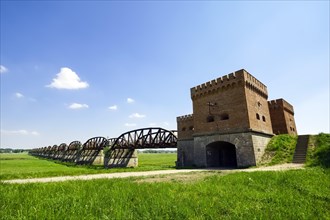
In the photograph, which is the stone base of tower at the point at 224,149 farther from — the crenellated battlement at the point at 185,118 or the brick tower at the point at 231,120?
the crenellated battlement at the point at 185,118

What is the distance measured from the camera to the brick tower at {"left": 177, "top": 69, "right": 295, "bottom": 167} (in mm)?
17672

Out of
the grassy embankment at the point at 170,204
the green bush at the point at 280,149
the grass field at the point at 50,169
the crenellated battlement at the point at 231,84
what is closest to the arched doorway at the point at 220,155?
the green bush at the point at 280,149

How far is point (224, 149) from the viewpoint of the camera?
2256cm

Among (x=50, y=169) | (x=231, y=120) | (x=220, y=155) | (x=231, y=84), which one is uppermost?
(x=231, y=84)

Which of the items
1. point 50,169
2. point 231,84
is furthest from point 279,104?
point 50,169

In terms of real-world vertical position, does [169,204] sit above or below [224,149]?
below

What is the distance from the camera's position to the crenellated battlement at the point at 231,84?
747 inches

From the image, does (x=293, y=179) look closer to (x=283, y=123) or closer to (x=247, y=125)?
(x=247, y=125)

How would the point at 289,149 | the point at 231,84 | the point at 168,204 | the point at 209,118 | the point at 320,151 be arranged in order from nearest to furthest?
the point at 168,204 < the point at 320,151 < the point at 289,149 < the point at 231,84 < the point at 209,118

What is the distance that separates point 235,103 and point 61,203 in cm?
1734

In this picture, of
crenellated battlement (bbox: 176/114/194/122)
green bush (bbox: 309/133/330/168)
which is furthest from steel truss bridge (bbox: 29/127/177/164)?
green bush (bbox: 309/133/330/168)

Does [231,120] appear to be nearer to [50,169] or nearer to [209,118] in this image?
[209,118]

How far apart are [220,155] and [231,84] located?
27.5 ft

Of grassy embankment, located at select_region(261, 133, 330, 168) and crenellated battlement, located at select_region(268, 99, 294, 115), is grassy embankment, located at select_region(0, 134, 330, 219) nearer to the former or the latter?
grassy embankment, located at select_region(261, 133, 330, 168)
